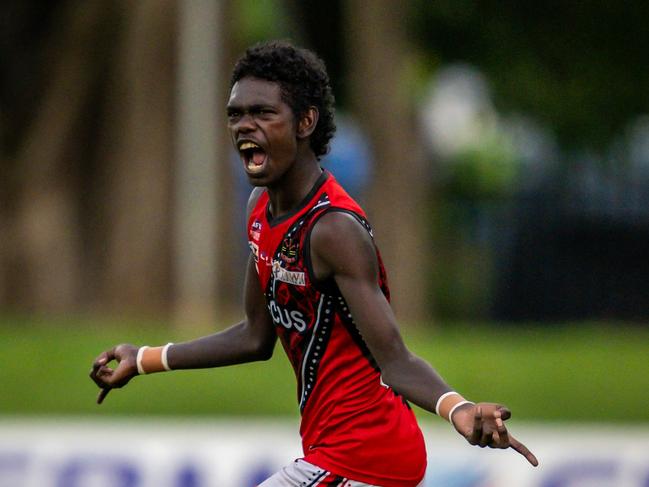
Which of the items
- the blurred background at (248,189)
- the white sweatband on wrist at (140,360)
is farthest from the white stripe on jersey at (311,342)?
A: the blurred background at (248,189)

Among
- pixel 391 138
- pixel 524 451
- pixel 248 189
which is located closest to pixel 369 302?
pixel 524 451

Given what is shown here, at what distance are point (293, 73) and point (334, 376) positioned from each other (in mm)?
1028

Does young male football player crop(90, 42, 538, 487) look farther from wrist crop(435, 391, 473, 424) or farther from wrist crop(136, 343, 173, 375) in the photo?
wrist crop(136, 343, 173, 375)

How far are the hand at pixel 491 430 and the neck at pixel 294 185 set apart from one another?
1.00m

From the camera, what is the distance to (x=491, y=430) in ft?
14.5

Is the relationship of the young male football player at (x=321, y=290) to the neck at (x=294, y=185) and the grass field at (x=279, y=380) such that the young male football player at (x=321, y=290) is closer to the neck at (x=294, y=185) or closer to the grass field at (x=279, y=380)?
the neck at (x=294, y=185)

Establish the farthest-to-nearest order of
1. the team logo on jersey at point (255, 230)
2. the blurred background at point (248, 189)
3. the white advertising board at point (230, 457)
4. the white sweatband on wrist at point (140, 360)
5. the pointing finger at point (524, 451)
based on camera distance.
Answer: the blurred background at point (248, 189) < the white advertising board at point (230, 457) < the white sweatband on wrist at point (140, 360) < the team logo on jersey at point (255, 230) < the pointing finger at point (524, 451)

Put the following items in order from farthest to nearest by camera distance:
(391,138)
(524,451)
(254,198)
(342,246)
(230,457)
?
(391,138)
(230,457)
(254,198)
(342,246)
(524,451)

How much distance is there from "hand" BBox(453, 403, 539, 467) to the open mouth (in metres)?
1.10

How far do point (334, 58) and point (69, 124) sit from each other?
496 cm

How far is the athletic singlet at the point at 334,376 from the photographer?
4.94 metres

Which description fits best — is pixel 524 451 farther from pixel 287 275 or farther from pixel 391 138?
pixel 391 138

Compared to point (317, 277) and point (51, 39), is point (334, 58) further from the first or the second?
point (317, 277)

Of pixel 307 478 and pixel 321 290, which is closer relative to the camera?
pixel 321 290
